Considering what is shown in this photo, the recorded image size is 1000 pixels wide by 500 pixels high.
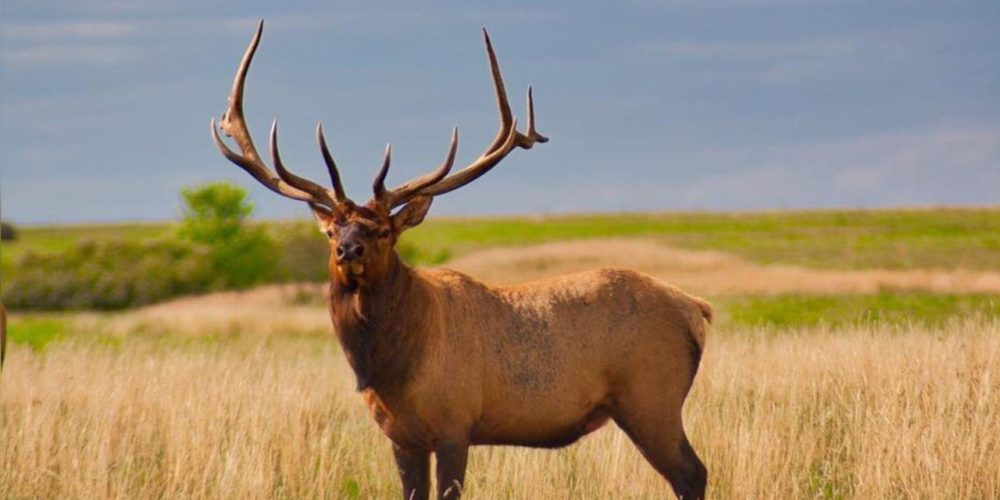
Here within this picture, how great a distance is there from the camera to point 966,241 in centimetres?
5922

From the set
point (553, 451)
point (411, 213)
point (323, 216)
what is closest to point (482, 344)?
point (411, 213)

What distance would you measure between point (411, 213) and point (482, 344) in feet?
2.72

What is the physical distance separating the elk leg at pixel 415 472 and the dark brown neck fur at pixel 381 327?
0.44 m

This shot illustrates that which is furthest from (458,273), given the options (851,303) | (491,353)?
(851,303)

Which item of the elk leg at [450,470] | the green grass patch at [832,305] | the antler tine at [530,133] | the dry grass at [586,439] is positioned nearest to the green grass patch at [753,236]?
the green grass patch at [832,305]

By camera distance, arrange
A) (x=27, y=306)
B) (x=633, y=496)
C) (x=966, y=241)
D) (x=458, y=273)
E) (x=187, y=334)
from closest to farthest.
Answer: (x=458, y=273) → (x=633, y=496) → (x=187, y=334) → (x=27, y=306) → (x=966, y=241)

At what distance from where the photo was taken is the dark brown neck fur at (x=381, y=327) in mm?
6796

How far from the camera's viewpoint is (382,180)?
6.87m

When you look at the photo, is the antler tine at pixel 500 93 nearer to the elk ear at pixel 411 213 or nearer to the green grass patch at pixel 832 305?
the elk ear at pixel 411 213

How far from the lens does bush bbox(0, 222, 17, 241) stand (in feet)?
282

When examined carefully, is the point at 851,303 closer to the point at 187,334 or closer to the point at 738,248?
the point at 187,334

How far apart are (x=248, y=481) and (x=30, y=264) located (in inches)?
1860

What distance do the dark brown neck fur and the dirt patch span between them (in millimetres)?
26720

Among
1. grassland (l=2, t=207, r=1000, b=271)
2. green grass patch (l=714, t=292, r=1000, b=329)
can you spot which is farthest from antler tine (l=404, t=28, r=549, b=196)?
grassland (l=2, t=207, r=1000, b=271)
